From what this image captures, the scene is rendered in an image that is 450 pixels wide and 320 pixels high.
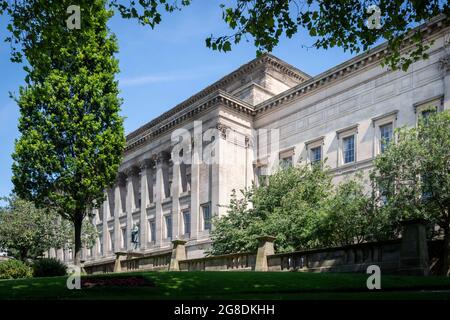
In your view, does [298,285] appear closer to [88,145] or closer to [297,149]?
[88,145]

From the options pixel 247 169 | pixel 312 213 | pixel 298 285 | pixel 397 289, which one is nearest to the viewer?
pixel 397 289

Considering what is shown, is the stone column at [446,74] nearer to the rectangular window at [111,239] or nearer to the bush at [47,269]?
the bush at [47,269]

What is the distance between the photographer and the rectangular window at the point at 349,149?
39.2m

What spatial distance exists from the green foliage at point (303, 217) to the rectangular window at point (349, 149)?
494cm

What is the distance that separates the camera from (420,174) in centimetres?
2538

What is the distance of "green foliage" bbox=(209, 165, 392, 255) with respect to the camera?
26402 millimetres

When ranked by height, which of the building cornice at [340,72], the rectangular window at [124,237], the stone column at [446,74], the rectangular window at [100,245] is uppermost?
the building cornice at [340,72]

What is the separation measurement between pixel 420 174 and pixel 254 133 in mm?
24678

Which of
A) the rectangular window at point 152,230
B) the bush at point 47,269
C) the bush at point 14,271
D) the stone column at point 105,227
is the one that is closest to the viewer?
the bush at point 47,269

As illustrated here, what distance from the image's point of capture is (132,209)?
5941 centimetres

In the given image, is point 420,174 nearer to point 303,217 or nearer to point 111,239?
point 303,217

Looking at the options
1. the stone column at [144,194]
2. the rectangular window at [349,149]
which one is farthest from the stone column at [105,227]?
the rectangular window at [349,149]
